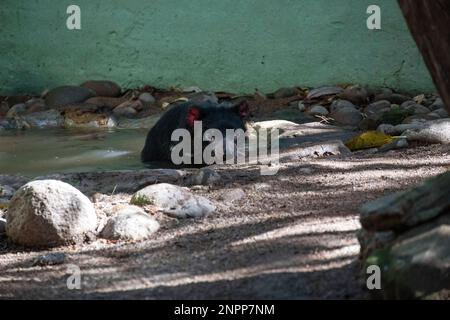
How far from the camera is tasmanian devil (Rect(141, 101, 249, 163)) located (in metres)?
7.77

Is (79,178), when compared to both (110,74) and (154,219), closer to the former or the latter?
(154,219)

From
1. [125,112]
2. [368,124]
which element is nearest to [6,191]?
[368,124]

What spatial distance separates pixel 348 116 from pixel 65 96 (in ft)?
13.3

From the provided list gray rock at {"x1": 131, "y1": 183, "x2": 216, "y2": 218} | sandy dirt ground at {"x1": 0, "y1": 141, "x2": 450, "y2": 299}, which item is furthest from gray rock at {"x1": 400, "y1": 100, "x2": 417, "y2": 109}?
gray rock at {"x1": 131, "y1": 183, "x2": 216, "y2": 218}

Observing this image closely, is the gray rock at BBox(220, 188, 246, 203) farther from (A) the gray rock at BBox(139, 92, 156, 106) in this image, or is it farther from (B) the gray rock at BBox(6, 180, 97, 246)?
(A) the gray rock at BBox(139, 92, 156, 106)

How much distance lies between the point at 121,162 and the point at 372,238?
5016mm

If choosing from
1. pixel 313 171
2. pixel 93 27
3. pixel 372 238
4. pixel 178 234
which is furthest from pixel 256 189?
pixel 93 27

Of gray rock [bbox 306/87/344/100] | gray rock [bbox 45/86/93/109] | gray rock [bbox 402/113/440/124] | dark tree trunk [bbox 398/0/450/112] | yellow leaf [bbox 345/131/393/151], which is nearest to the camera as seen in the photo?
dark tree trunk [bbox 398/0/450/112]

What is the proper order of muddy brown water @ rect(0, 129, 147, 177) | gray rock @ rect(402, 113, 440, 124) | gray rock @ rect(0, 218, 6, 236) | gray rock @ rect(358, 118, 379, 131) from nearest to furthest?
1. gray rock @ rect(0, 218, 6, 236)
2. muddy brown water @ rect(0, 129, 147, 177)
3. gray rock @ rect(402, 113, 440, 124)
4. gray rock @ rect(358, 118, 379, 131)

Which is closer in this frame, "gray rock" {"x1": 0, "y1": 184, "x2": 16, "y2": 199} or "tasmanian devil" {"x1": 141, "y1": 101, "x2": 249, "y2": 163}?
"gray rock" {"x1": 0, "y1": 184, "x2": 16, "y2": 199}

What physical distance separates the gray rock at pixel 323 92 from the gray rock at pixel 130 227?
6.04 metres

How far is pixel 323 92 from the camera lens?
33.9ft

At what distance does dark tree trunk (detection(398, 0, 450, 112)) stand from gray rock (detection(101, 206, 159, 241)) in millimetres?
2072

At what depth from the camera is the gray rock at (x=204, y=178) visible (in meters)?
5.70
